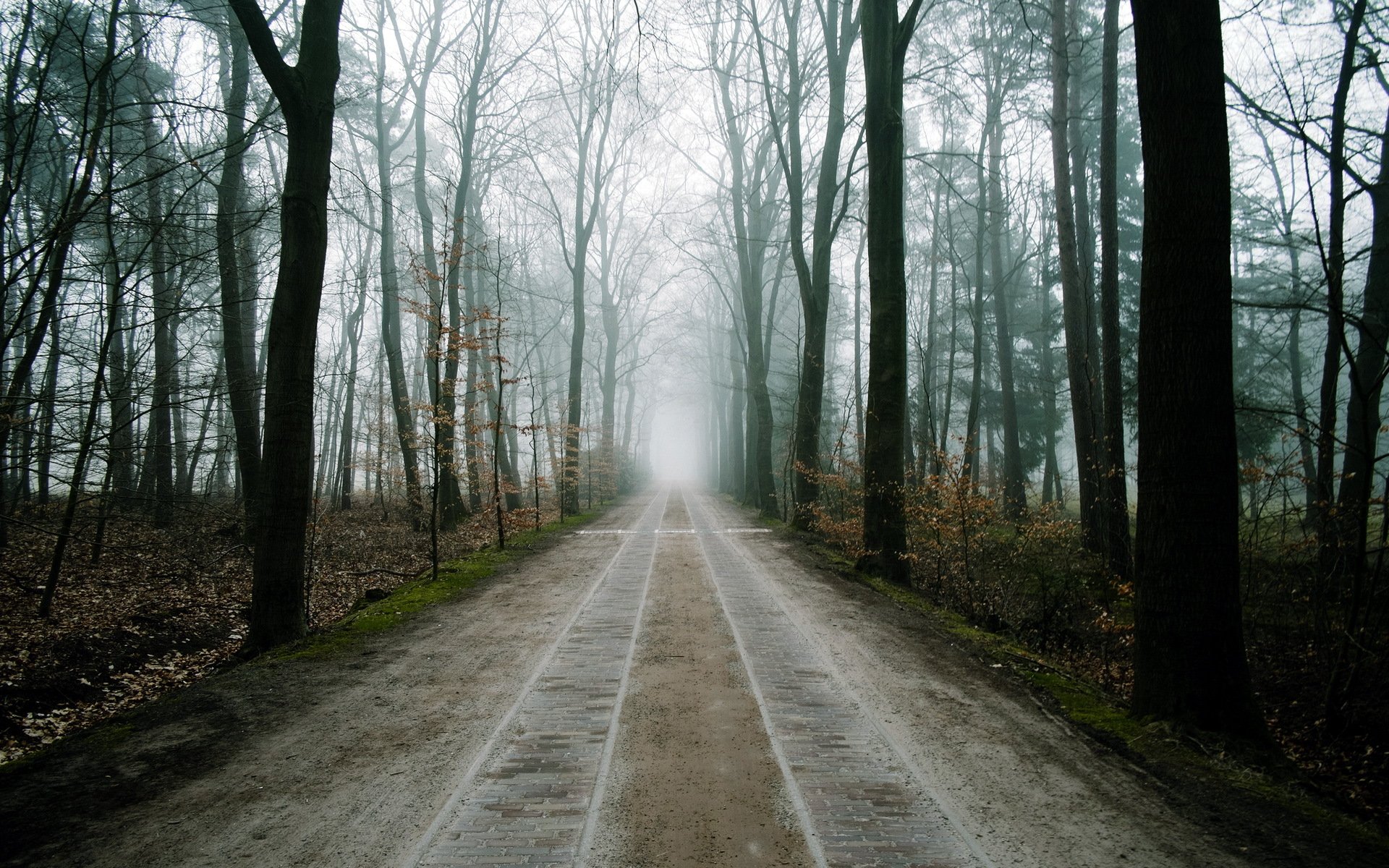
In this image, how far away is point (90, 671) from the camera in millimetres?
5672

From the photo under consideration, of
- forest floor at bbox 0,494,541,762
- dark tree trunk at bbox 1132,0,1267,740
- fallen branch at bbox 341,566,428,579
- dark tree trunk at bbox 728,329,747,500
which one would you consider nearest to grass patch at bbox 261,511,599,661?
fallen branch at bbox 341,566,428,579

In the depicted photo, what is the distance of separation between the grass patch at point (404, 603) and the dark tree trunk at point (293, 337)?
441 mm

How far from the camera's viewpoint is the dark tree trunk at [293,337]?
250 inches

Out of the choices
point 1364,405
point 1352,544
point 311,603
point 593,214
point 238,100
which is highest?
point 593,214

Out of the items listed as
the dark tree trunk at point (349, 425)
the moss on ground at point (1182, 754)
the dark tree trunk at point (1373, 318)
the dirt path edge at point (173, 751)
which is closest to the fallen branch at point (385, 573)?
the dirt path edge at point (173, 751)

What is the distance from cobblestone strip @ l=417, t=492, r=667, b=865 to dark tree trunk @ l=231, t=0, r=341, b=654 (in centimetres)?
286

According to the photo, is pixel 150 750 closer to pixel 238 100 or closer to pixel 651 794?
pixel 651 794

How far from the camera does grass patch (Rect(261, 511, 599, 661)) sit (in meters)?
6.03

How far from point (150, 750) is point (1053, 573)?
966 cm

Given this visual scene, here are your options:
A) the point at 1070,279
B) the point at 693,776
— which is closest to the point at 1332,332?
the point at 1070,279

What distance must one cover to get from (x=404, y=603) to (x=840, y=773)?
6.13 metres

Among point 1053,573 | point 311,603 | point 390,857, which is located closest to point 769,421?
point 1053,573

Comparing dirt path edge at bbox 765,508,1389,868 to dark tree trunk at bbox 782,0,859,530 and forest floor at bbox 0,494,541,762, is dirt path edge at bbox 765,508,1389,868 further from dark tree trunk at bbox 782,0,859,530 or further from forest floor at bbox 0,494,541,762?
dark tree trunk at bbox 782,0,859,530

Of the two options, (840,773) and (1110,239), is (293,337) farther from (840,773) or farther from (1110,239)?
(1110,239)
